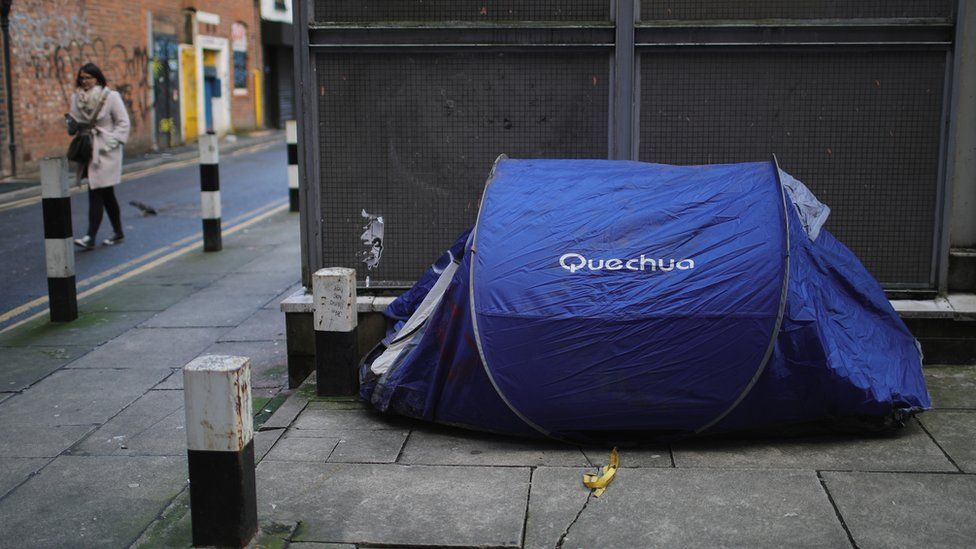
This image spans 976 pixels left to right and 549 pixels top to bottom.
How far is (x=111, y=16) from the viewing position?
72.2 feet

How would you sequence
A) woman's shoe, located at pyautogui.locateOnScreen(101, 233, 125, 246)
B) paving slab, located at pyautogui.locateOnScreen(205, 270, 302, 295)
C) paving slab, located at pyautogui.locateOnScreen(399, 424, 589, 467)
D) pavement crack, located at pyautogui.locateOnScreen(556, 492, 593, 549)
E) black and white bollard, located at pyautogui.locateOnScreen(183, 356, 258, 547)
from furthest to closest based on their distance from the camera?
woman's shoe, located at pyautogui.locateOnScreen(101, 233, 125, 246) → paving slab, located at pyautogui.locateOnScreen(205, 270, 302, 295) → paving slab, located at pyautogui.locateOnScreen(399, 424, 589, 467) → pavement crack, located at pyautogui.locateOnScreen(556, 492, 593, 549) → black and white bollard, located at pyautogui.locateOnScreen(183, 356, 258, 547)

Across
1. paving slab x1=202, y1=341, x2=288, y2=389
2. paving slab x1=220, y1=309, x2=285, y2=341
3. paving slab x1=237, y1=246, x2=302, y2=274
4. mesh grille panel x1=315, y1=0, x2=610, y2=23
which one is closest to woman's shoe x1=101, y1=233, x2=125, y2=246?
paving slab x1=237, y1=246, x2=302, y2=274

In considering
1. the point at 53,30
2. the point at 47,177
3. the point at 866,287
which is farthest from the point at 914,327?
the point at 53,30

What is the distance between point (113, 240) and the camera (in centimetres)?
1161

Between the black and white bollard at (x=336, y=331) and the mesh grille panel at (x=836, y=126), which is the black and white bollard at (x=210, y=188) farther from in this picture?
the mesh grille panel at (x=836, y=126)

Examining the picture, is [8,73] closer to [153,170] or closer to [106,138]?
[153,170]

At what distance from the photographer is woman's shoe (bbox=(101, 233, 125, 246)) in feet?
37.6

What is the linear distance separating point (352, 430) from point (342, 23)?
2.41m

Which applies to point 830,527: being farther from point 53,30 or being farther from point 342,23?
point 53,30

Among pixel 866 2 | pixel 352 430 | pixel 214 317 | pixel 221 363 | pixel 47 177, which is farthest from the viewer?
pixel 214 317

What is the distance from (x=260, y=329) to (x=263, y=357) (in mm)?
781

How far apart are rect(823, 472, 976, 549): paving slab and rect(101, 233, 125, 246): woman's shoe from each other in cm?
891

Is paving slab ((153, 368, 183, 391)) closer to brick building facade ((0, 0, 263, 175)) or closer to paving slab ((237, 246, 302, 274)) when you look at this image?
paving slab ((237, 246, 302, 274))

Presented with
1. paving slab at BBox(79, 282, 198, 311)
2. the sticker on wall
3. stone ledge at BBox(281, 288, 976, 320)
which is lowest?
paving slab at BBox(79, 282, 198, 311)
